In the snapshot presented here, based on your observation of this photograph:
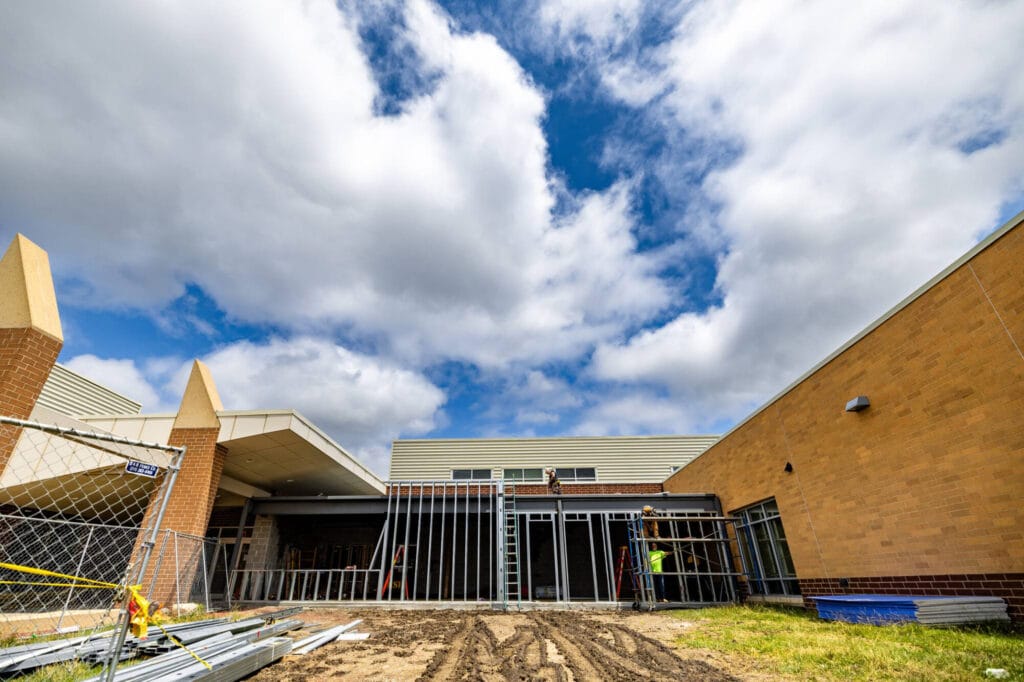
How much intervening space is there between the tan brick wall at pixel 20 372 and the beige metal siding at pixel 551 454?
19037 millimetres

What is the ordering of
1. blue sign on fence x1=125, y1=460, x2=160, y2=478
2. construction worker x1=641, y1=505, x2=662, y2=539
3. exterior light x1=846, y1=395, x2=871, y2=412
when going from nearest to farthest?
1. blue sign on fence x1=125, y1=460, x2=160, y2=478
2. exterior light x1=846, y1=395, x2=871, y2=412
3. construction worker x1=641, y1=505, x2=662, y2=539

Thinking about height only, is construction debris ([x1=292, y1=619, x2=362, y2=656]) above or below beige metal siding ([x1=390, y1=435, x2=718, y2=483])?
below

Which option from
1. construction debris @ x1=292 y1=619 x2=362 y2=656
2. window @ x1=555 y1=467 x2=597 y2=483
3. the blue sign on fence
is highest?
window @ x1=555 y1=467 x2=597 y2=483

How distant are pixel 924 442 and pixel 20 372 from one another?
13509mm

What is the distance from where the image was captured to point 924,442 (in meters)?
7.52

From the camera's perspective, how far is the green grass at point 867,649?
4637mm

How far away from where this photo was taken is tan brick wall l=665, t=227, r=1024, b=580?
20.9ft

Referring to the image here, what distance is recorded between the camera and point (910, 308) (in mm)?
7883

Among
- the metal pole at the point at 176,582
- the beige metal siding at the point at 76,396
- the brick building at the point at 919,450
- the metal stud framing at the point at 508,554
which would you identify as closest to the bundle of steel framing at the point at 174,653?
the metal pole at the point at 176,582

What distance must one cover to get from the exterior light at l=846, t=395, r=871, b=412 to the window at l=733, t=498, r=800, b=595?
152 inches

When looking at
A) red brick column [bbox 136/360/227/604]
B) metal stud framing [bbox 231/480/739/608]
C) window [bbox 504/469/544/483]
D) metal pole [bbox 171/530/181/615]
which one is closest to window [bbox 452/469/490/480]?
window [bbox 504/469/544/483]

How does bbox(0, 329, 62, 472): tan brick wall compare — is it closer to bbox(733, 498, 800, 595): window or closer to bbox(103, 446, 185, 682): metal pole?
bbox(103, 446, 185, 682): metal pole

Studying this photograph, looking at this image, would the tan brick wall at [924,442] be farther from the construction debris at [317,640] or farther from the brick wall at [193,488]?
the brick wall at [193,488]

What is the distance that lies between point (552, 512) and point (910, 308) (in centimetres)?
1005
